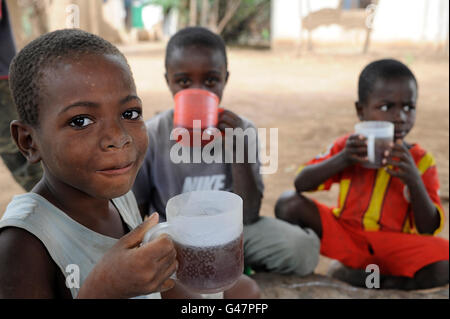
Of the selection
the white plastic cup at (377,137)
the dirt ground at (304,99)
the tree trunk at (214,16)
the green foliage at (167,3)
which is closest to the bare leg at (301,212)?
the dirt ground at (304,99)

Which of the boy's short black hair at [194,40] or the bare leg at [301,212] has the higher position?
the boy's short black hair at [194,40]

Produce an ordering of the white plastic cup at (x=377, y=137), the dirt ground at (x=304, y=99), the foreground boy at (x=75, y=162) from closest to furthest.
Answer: the foreground boy at (x=75, y=162) → the white plastic cup at (x=377, y=137) → the dirt ground at (x=304, y=99)

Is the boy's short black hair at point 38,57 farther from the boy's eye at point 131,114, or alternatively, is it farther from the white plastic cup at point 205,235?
the white plastic cup at point 205,235

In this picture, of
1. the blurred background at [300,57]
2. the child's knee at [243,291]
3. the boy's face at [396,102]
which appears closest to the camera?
the child's knee at [243,291]

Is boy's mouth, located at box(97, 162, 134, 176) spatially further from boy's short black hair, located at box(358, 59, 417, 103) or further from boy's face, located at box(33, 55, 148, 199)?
boy's short black hair, located at box(358, 59, 417, 103)

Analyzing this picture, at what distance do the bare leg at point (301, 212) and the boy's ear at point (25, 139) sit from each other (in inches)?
53.8

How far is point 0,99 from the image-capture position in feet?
6.48

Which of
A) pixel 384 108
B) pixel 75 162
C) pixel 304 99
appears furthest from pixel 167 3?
pixel 75 162

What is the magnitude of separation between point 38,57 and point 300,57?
9462mm

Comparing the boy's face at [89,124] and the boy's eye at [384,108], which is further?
the boy's eye at [384,108]

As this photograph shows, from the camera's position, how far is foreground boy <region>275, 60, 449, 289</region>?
174 centimetres

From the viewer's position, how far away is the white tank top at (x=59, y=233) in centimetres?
75

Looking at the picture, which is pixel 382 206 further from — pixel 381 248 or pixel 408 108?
pixel 408 108

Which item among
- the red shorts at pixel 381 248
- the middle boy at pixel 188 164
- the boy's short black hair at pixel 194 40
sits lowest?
the red shorts at pixel 381 248
